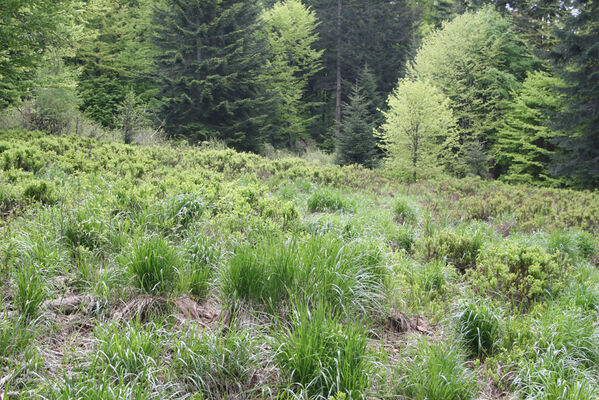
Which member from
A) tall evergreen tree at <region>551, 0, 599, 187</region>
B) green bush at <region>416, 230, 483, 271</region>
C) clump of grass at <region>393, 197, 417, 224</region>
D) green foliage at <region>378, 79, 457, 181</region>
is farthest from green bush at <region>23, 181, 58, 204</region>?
tall evergreen tree at <region>551, 0, 599, 187</region>

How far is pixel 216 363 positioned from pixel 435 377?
122cm

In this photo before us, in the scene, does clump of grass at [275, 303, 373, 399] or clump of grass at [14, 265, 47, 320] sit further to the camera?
clump of grass at [14, 265, 47, 320]

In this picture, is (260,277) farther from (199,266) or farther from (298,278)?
(199,266)

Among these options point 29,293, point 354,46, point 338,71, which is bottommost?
point 29,293

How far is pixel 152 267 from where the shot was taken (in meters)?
2.84

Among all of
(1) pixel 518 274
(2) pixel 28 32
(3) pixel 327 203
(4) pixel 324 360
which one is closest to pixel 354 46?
(2) pixel 28 32

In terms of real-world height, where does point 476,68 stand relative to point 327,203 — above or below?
above

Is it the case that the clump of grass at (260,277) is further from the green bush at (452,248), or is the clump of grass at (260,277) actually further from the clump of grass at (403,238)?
the clump of grass at (403,238)

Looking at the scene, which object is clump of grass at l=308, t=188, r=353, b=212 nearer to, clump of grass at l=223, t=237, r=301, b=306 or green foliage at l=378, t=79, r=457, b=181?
clump of grass at l=223, t=237, r=301, b=306

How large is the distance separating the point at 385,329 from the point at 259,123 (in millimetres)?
20113

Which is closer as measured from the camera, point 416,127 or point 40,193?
point 40,193

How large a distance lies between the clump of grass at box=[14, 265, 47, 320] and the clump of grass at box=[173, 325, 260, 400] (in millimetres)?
986

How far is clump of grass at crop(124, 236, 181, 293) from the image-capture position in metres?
2.79

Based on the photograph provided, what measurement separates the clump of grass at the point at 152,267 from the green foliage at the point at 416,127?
14.3 meters
